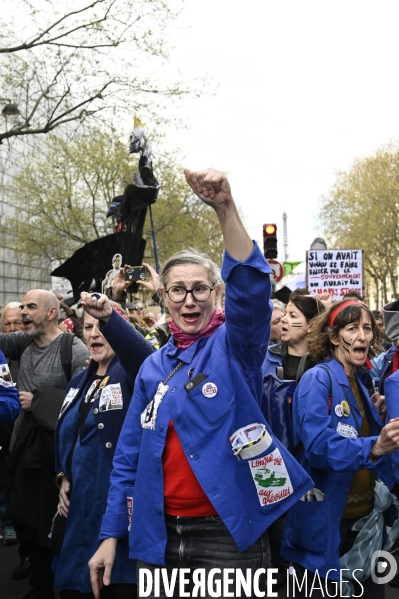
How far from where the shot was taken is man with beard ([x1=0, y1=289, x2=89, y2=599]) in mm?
4840

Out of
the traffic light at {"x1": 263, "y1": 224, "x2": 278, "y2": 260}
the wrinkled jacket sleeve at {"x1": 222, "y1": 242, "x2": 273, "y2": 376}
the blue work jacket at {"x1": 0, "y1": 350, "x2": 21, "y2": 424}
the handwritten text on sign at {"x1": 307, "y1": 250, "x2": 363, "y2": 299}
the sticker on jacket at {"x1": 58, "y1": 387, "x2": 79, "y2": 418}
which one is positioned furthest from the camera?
the traffic light at {"x1": 263, "y1": 224, "x2": 278, "y2": 260}

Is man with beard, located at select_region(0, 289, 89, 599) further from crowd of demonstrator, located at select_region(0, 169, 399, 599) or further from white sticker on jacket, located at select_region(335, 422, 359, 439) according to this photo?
white sticker on jacket, located at select_region(335, 422, 359, 439)

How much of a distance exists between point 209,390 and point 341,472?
42.1 inches

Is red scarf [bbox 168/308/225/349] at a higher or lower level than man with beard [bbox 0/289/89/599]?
higher

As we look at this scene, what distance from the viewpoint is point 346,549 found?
141 inches

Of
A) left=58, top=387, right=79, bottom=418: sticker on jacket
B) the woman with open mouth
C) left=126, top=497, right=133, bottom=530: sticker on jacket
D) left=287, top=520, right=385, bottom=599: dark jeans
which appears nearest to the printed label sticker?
the woman with open mouth

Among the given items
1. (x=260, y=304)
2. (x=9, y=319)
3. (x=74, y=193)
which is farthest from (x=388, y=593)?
(x=74, y=193)

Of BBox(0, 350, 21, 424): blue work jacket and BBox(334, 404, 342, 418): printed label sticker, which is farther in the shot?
BBox(0, 350, 21, 424): blue work jacket

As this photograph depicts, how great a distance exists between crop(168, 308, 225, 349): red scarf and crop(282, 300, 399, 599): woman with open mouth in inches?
34.8

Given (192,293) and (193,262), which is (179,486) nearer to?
(192,293)

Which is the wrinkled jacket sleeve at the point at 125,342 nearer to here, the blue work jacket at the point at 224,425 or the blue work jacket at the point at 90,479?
the blue work jacket at the point at 90,479

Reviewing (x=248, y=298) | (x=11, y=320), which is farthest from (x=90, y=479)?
(x=11, y=320)

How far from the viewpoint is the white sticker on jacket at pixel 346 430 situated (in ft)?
11.4

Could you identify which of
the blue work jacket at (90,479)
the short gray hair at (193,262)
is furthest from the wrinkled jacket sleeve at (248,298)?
the blue work jacket at (90,479)
